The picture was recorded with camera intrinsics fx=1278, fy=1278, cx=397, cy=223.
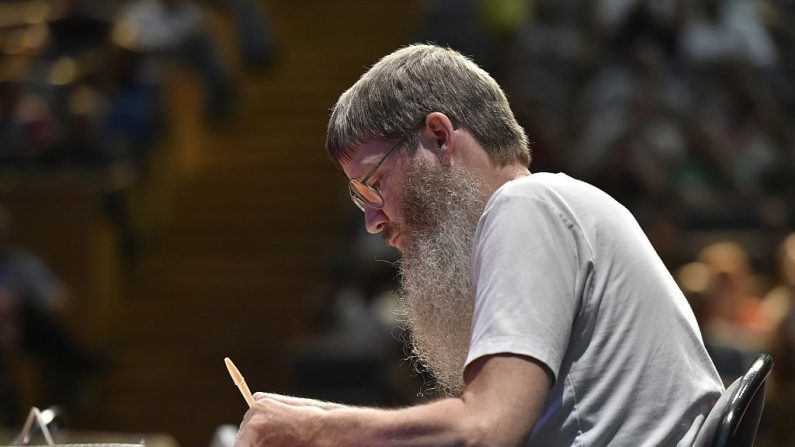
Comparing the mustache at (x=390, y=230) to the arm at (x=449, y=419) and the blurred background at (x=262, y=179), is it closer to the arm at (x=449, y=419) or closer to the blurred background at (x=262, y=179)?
the arm at (x=449, y=419)

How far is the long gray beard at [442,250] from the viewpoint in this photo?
1.93 metres

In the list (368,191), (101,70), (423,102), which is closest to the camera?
(423,102)

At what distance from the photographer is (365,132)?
76.6 inches

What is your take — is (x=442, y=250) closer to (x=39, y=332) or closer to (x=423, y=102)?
(x=423, y=102)

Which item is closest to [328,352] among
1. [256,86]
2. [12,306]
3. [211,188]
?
[12,306]

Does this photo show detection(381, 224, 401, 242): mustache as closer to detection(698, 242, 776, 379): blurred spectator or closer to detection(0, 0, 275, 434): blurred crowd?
detection(698, 242, 776, 379): blurred spectator

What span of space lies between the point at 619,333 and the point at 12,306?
5.51 meters

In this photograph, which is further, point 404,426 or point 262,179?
point 262,179

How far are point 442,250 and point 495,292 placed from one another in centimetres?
26

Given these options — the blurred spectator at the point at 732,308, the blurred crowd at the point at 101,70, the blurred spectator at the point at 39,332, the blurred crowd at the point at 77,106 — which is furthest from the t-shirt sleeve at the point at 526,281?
the blurred crowd at the point at 101,70

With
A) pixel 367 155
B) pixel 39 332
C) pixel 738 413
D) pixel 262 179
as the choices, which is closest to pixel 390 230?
pixel 367 155

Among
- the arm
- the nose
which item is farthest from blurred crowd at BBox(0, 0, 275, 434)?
the arm

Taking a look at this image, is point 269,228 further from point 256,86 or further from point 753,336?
point 753,336

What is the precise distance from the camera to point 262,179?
29.3 feet
